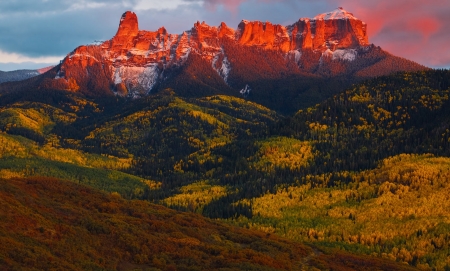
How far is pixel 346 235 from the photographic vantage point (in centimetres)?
18600

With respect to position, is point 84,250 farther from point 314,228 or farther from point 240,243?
point 314,228

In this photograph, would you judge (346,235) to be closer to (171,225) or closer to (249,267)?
(171,225)

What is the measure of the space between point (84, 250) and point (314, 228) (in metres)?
123

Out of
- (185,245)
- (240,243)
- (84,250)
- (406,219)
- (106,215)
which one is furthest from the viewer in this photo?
(406,219)

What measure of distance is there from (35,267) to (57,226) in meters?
23.0

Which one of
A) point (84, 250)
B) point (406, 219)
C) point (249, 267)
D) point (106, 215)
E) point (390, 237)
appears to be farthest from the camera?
point (406, 219)

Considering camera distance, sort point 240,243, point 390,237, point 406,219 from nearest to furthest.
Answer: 1. point 240,243
2. point 390,237
3. point 406,219

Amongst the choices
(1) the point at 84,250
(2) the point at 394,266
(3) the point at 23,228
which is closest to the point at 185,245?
(1) the point at 84,250

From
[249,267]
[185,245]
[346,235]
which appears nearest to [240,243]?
[185,245]

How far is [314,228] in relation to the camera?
196125mm

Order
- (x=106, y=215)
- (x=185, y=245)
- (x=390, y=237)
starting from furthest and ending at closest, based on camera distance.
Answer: (x=390, y=237), (x=106, y=215), (x=185, y=245)

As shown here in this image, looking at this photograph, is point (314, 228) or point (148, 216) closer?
point (148, 216)

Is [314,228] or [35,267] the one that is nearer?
[35,267]

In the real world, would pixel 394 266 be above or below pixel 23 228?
below
